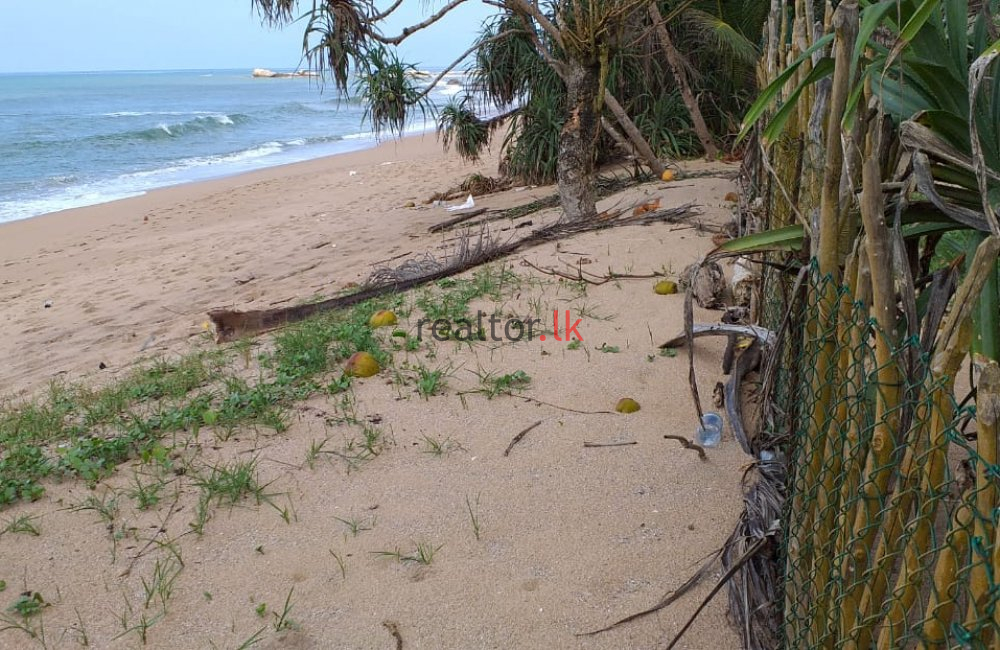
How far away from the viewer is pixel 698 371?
11.5ft

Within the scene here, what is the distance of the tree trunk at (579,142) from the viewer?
5.83 meters

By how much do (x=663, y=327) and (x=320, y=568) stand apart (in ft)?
7.23

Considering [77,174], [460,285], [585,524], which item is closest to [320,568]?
[585,524]

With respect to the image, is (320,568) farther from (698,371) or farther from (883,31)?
(883,31)

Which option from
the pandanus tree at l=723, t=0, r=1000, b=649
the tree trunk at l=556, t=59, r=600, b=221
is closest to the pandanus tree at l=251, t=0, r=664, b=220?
the tree trunk at l=556, t=59, r=600, b=221

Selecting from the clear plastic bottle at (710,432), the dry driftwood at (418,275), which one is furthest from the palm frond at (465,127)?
the clear plastic bottle at (710,432)

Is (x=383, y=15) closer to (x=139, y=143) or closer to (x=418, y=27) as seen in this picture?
(x=418, y=27)

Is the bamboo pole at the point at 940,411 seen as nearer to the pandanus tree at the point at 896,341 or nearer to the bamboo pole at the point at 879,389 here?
the pandanus tree at the point at 896,341

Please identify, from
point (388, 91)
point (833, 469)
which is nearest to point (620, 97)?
point (388, 91)

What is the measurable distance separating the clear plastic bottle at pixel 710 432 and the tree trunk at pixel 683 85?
5461 mm

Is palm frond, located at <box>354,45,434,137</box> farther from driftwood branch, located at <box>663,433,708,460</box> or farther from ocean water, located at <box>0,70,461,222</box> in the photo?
driftwood branch, located at <box>663,433,708,460</box>

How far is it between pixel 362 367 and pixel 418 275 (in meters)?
1.76

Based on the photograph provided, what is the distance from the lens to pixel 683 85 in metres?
8.33

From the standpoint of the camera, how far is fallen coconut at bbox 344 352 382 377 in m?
3.59
